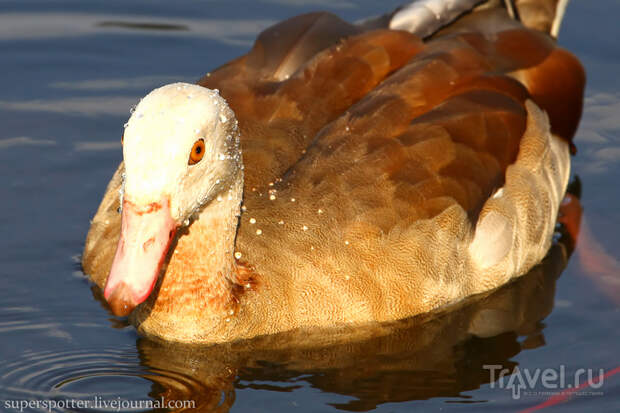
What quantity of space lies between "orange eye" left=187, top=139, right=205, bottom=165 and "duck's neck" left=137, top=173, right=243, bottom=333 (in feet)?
1.62

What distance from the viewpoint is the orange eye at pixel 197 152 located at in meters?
5.95

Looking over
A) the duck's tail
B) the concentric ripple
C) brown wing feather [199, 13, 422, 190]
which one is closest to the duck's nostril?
Answer: the concentric ripple

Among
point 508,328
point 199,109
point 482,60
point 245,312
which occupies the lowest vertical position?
point 508,328

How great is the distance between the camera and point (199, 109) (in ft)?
19.6

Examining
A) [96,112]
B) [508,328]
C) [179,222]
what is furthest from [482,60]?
[96,112]

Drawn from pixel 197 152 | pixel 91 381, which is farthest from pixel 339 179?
pixel 91 381

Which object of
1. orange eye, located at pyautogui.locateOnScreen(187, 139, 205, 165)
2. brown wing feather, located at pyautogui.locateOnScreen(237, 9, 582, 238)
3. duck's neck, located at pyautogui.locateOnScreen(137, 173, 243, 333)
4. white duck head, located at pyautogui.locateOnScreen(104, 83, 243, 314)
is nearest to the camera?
white duck head, located at pyautogui.locateOnScreen(104, 83, 243, 314)

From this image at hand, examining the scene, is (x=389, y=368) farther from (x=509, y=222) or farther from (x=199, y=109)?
(x=199, y=109)

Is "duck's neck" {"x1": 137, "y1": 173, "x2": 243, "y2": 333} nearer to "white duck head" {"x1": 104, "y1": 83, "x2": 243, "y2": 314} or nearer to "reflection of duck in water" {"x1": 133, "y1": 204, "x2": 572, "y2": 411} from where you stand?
"reflection of duck in water" {"x1": 133, "y1": 204, "x2": 572, "y2": 411}

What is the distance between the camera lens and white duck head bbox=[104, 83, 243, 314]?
18.9ft

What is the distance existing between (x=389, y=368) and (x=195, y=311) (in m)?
1.20

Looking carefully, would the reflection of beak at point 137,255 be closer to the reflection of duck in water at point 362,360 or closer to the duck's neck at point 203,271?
the duck's neck at point 203,271

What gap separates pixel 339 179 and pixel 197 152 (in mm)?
1264

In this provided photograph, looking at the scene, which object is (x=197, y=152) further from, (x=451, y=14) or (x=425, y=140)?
(x=451, y=14)
